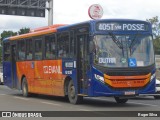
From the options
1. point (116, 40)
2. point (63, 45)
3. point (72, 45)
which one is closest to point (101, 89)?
point (116, 40)

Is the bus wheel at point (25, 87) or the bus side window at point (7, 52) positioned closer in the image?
the bus wheel at point (25, 87)

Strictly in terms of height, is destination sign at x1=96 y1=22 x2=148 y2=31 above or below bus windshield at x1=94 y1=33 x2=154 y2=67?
above

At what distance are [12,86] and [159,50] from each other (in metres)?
65.3

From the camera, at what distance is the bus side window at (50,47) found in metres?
21.2

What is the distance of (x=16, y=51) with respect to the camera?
25984 millimetres

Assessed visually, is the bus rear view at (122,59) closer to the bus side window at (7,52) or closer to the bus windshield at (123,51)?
the bus windshield at (123,51)

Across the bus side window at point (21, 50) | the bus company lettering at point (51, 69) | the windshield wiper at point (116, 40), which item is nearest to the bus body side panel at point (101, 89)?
the windshield wiper at point (116, 40)

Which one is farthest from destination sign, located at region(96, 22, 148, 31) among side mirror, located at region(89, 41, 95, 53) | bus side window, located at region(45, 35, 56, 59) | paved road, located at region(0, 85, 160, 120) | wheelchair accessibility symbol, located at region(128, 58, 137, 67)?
bus side window, located at region(45, 35, 56, 59)

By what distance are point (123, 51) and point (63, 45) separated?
316cm

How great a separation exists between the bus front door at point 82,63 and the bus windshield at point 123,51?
0.71m

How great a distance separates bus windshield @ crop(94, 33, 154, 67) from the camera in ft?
58.3

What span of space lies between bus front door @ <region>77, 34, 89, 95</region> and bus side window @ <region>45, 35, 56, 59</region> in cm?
241

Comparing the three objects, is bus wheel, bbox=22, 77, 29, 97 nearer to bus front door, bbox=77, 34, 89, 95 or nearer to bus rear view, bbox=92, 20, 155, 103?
bus front door, bbox=77, 34, 89, 95

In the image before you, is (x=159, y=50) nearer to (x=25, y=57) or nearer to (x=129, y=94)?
(x=25, y=57)
